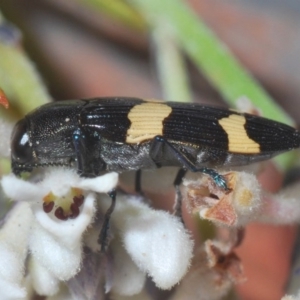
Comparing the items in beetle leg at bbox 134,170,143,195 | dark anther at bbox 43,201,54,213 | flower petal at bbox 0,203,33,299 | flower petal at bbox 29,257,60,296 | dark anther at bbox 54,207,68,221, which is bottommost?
flower petal at bbox 29,257,60,296

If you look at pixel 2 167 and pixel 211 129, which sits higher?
pixel 211 129

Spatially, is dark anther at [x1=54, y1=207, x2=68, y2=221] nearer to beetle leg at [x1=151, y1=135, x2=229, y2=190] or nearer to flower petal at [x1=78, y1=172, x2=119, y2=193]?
flower petal at [x1=78, y1=172, x2=119, y2=193]

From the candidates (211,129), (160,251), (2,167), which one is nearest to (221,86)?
(211,129)

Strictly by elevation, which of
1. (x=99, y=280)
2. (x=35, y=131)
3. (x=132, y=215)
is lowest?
(x=99, y=280)

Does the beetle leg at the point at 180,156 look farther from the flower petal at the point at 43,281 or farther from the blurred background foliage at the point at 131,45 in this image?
the blurred background foliage at the point at 131,45

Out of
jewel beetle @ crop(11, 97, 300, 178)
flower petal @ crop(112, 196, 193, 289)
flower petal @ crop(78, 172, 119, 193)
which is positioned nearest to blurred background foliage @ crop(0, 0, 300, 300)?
jewel beetle @ crop(11, 97, 300, 178)

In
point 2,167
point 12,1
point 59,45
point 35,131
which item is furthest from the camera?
point 59,45

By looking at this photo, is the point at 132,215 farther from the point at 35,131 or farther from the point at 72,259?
the point at 35,131

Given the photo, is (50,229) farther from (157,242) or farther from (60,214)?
(157,242)

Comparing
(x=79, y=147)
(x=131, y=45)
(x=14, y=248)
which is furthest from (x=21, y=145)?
(x=131, y=45)

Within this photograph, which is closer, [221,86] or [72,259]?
[72,259]
